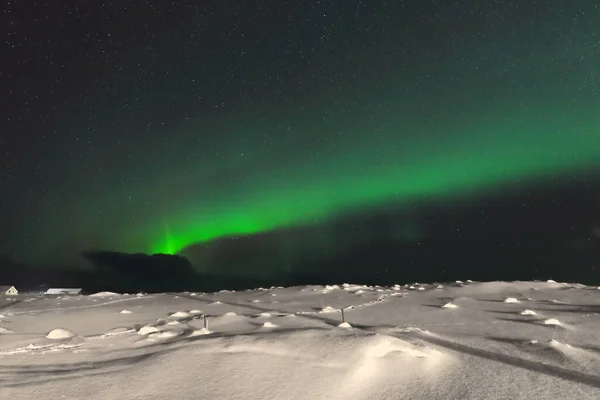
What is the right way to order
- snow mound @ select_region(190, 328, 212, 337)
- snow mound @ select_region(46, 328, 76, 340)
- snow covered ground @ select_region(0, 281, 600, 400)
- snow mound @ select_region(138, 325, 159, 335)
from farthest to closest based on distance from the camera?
snow mound @ select_region(138, 325, 159, 335)
snow mound @ select_region(46, 328, 76, 340)
snow mound @ select_region(190, 328, 212, 337)
snow covered ground @ select_region(0, 281, 600, 400)

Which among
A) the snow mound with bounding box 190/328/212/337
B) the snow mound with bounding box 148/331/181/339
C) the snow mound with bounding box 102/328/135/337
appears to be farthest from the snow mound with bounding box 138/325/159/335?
the snow mound with bounding box 190/328/212/337

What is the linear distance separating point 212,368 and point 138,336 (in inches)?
179

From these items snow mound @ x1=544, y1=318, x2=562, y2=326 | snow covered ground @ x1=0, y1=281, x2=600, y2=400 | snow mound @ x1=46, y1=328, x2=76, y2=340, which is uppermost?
snow mound @ x1=46, y1=328, x2=76, y2=340

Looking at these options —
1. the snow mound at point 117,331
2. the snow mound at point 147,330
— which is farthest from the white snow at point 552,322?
the snow mound at point 117,331

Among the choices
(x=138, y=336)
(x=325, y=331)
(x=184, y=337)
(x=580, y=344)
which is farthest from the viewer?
(x=138, y=336)

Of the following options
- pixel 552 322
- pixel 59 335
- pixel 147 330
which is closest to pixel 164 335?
pixel 147 330

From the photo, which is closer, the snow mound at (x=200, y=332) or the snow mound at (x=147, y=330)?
the snow mound at (x=200, y=332)

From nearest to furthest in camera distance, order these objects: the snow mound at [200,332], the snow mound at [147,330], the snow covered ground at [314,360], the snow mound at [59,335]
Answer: the snow covered ground at [314,360]
the snow mound at [200,332]
the snow mound at [59,335]
the snow mound at [147,330]

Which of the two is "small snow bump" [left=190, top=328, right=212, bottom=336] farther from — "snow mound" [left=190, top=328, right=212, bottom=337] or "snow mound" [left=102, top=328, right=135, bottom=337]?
"snow mound" [left=102, top=328, right=135, bottom=337]

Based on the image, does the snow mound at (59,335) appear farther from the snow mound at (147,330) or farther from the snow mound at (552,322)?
the snow mound at (552,322)

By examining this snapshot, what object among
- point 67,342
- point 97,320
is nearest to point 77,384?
point 67,342

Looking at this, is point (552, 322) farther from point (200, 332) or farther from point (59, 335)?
point (59, 335)

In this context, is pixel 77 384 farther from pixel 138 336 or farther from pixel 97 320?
pixel 97 320

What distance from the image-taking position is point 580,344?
27.0 feet
